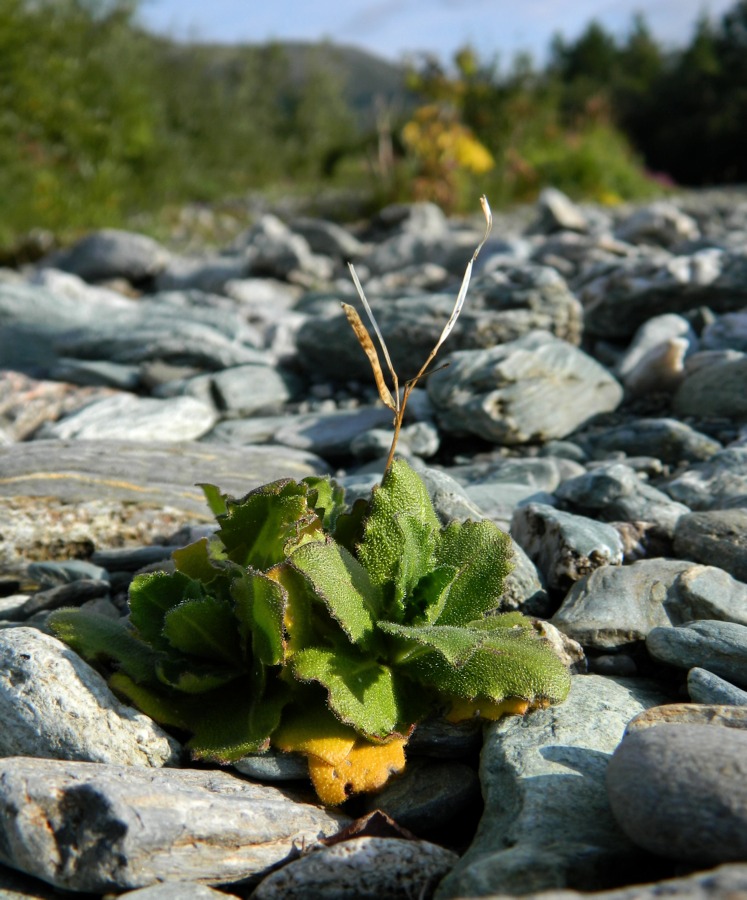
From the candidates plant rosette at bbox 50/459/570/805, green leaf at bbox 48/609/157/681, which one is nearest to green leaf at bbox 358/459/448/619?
plant rosette at bbox 50/459/570/805

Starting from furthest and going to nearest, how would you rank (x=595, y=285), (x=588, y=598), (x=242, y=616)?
1. (x=595, y=285)
2. (x=588, y=598)
3. (x=242, y=616)

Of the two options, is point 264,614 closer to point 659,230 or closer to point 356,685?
point 356,685

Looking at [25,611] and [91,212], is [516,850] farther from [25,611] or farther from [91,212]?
[91,212]

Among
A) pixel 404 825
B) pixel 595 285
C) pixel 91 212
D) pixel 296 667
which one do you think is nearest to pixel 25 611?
pixel 296 667

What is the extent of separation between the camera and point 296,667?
1.90 m

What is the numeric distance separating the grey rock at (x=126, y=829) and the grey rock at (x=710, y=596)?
1098mm

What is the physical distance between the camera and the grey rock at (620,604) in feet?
7.29

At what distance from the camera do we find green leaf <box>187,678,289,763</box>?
190cm

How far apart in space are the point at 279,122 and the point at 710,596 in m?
19.8

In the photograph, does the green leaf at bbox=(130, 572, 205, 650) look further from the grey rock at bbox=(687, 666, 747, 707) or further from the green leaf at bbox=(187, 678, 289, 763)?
the grey rock at bbox=(687, 666, 747, 707)

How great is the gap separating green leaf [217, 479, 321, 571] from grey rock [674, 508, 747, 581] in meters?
1.14

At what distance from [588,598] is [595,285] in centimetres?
336

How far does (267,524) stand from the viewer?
2.12 m

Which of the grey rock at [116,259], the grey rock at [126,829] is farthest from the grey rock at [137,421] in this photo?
the grey rock at [116,259]
